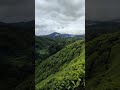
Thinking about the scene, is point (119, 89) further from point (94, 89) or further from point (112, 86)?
point (94, 89)

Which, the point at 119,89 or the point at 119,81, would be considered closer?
the point at 119,89

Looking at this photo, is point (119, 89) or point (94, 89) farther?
point (94, 89)

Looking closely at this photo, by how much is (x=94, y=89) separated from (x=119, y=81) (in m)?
18.7

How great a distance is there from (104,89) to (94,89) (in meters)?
9.39

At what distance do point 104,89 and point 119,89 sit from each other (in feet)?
44.7

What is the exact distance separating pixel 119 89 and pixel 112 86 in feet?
36.6

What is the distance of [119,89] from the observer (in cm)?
17875

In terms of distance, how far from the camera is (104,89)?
622ft

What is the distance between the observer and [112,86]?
622 ft

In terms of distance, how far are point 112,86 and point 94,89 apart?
45.7 ft

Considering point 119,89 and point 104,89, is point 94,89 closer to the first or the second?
point 104,89

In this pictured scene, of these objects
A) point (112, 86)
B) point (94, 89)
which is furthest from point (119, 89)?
point (94, 89)

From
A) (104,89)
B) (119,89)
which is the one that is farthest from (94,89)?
(119,89)

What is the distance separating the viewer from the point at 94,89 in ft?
646
